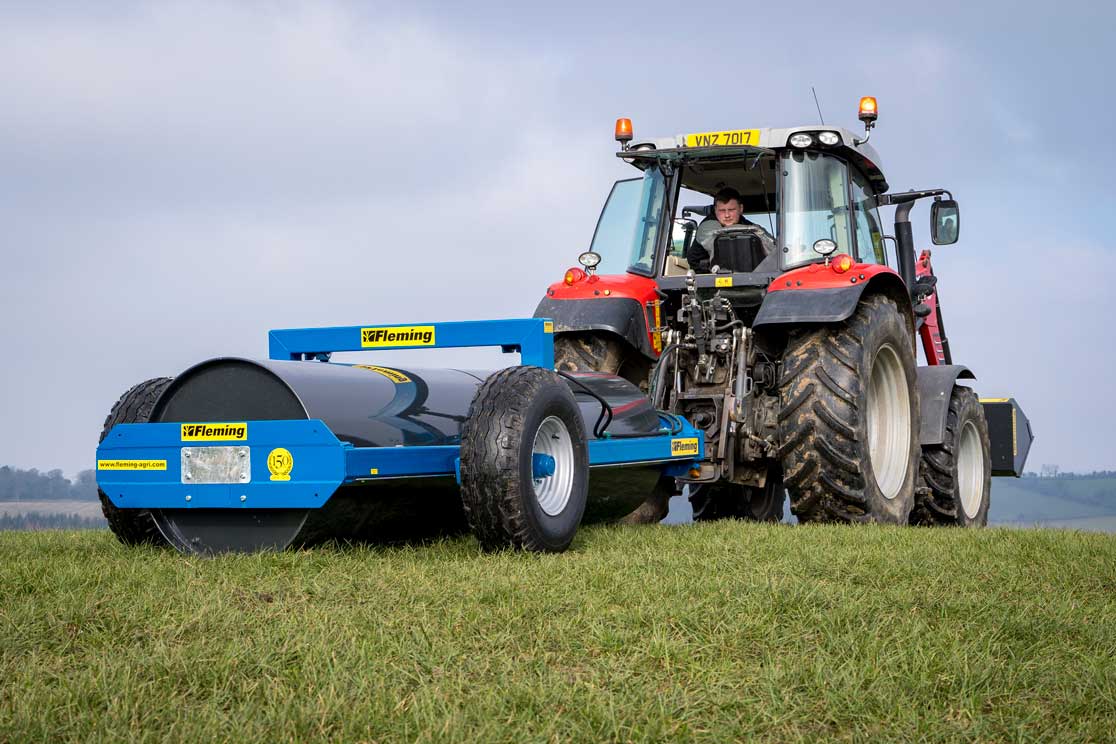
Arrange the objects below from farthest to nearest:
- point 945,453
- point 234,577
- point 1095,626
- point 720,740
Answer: point 945,453 < point 234,577 < point 1095,626 < point 720,740

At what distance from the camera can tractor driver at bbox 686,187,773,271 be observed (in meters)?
8.10

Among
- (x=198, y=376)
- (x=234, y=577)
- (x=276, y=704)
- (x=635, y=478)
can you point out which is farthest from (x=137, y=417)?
(x=276, y=704)

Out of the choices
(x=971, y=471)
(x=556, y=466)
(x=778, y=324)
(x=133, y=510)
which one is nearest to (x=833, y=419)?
(x=778, y=324)

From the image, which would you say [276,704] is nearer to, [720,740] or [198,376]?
[720,740]

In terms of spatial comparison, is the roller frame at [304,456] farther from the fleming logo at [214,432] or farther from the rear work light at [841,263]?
the rear work light at [841,263]

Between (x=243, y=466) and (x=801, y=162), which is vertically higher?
(x=801, y=162)

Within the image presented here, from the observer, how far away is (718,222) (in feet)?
26.7

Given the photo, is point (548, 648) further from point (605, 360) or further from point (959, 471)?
point (959, 471)

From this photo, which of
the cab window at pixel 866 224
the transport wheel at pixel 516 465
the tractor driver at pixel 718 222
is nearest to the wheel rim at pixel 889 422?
the cab window at pixel 866 224

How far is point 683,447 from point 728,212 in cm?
202

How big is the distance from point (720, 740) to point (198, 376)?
11.2 feet

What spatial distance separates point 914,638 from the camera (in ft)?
12.1

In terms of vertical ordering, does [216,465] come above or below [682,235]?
below

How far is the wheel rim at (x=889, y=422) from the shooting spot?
780cm
